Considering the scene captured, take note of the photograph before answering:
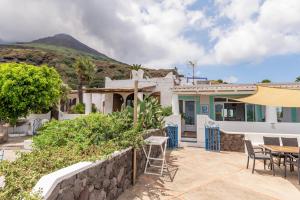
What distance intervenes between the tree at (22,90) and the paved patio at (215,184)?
16389mm

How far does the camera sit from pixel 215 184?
7.85 m

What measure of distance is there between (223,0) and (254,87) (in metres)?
8.20

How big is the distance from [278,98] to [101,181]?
10894mm

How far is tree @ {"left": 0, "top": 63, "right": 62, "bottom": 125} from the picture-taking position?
19.8 m

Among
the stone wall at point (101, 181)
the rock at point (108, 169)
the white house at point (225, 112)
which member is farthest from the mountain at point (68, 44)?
the rock at point (108, 169)

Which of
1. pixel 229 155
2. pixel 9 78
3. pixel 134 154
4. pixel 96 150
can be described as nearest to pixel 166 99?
pixel 229 155

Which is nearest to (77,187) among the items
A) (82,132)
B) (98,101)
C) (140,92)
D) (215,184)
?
(82,132)

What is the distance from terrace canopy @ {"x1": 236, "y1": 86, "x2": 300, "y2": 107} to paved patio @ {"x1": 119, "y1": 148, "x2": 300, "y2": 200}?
344 centimetres

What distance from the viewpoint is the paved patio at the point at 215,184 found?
22.2 ft

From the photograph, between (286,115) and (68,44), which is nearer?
(286,115)

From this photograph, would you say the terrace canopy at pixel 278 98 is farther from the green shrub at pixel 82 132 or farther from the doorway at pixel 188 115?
the doorway at pixel 188 115

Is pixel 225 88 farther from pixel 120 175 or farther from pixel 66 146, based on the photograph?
pixel 66 146

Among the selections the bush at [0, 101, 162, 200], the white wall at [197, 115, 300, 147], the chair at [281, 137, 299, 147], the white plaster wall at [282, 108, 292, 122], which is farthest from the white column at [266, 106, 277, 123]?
the bush at [0, 101, 162, 200]

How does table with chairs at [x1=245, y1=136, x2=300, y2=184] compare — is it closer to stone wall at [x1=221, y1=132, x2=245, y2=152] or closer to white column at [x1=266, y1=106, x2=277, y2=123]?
stone wall at [x1=221, y1=132, x2=245, y2=152]
